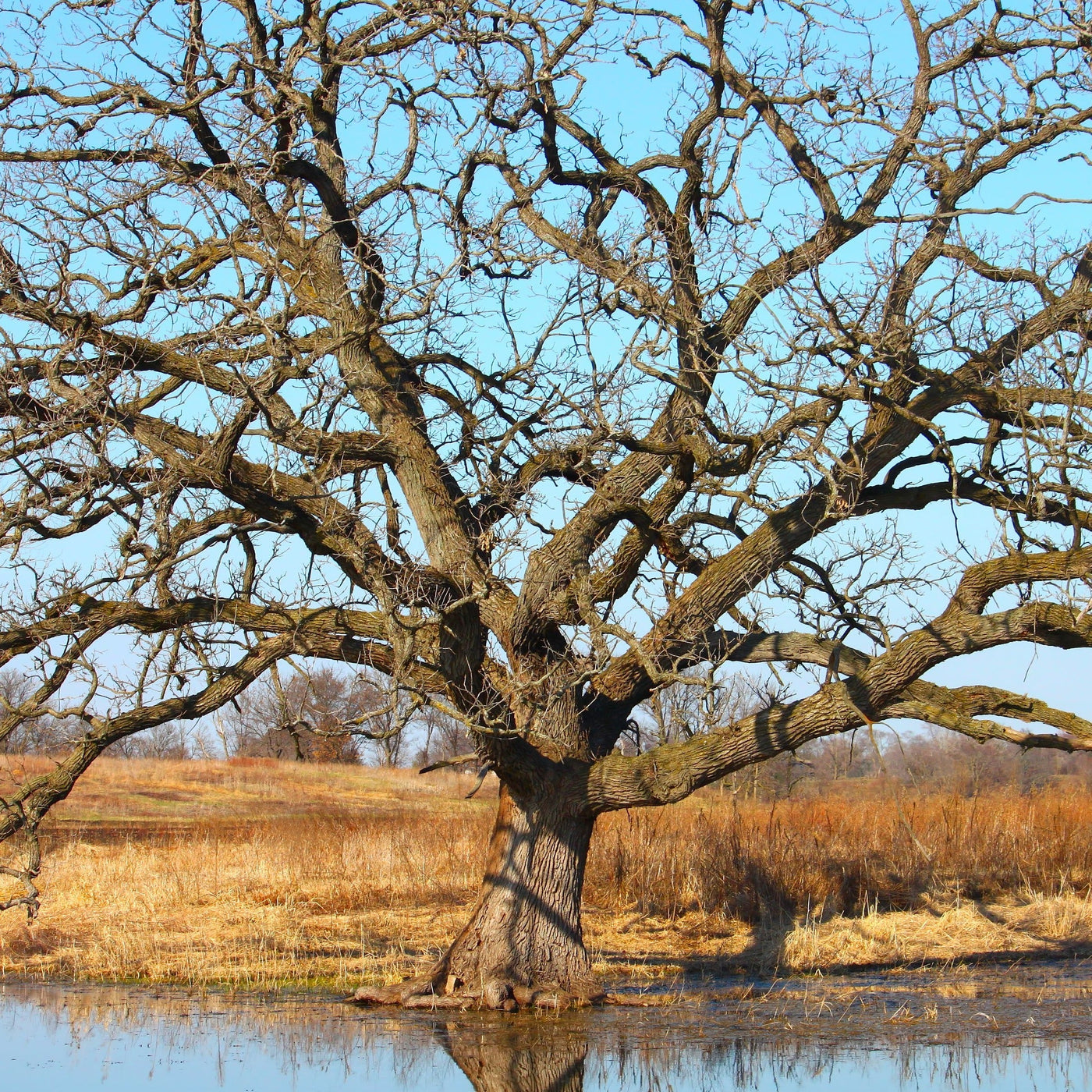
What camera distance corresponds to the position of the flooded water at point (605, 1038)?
7.77m

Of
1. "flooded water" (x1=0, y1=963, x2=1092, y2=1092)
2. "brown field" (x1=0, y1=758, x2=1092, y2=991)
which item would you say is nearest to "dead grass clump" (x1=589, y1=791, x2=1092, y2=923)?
"brown field" (x1=0, y1=758, x2=1092, y2=991)

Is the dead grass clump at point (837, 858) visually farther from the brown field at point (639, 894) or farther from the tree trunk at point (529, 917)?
the tree trunk at point (529, 917)

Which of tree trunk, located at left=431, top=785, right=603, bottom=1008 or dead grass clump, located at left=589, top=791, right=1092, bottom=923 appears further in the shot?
dead grass clump, located at left=589, top=791, right=1092, bottom=923

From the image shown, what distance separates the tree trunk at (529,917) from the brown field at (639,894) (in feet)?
4.52

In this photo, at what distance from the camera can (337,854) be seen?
16.9m

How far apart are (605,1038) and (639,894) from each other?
6.55 metres

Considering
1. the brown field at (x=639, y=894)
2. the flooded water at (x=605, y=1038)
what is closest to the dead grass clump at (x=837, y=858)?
the brown field at (x=639, y=894)

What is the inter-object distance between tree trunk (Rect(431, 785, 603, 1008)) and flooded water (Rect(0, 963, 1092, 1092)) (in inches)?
18.1

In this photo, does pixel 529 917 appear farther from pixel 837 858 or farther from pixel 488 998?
pixel 837 858

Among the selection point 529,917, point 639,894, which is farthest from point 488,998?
point 639,894

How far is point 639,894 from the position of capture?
49.7 feet

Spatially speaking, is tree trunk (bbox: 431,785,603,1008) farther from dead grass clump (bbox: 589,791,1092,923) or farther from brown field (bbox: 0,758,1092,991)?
dead grass clump (bbox: 589,791,1092,923)

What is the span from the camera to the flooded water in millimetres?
7773

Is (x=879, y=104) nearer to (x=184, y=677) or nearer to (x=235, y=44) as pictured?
(x=235, y=44)
